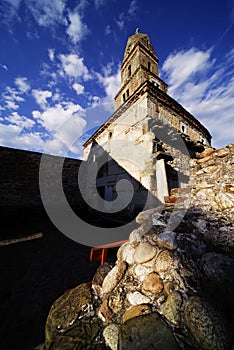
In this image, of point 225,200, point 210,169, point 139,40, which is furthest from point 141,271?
point 139,40

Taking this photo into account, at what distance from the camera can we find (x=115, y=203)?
5914 millimetres

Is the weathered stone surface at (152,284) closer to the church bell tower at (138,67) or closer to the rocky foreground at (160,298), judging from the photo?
the rocky foreground at (160,298)

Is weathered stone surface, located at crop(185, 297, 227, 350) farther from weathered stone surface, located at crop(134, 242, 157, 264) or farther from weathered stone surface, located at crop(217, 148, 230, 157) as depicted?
weathered stone surface, located at crop(217, 148, 230, 157)

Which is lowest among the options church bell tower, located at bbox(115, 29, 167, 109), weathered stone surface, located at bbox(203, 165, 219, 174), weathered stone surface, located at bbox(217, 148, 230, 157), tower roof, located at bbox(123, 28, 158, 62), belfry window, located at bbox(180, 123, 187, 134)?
weathered stone surface, located at bbox(203, 165, 219, 174)

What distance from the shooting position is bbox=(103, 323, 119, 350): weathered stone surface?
1213 mm

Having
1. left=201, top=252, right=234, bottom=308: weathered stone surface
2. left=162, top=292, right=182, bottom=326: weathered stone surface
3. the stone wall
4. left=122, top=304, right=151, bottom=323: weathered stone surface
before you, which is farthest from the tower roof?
left=122, top=304, right=151, bottom=323: weathered stone surface

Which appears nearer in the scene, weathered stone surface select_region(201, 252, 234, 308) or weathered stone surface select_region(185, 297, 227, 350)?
weathered stone surface select_region(185, 297, 227, 350)

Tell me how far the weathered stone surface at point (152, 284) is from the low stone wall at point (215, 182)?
1.56 m

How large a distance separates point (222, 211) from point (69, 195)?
7660 millimetres

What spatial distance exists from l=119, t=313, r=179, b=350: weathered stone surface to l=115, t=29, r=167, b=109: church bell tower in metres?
9.41

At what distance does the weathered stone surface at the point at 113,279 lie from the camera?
65.9 inches

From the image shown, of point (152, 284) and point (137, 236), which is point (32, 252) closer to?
point (137, 236)

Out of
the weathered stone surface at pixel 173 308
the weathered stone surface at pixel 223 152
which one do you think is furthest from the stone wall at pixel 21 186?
the weathered stone surface at pixel 223 152

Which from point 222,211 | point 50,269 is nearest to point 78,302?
point 50,269
